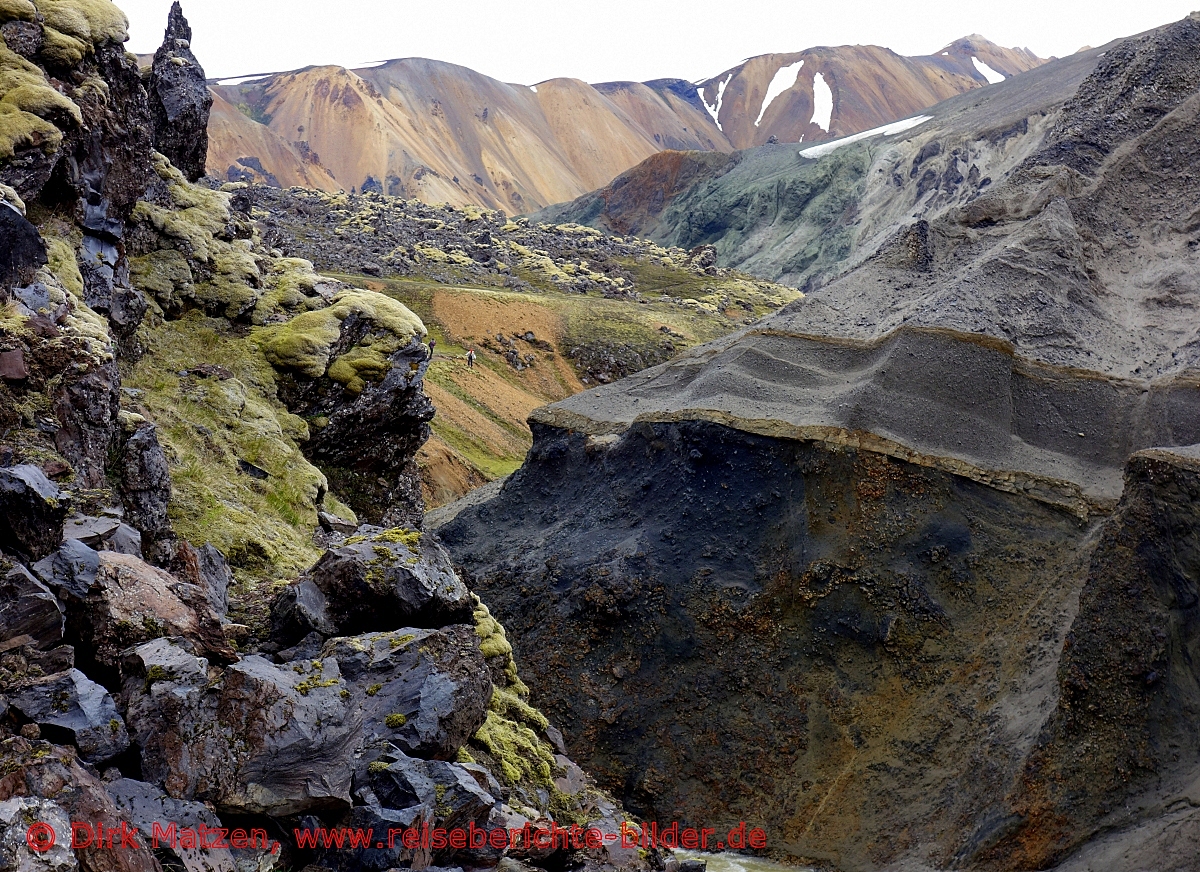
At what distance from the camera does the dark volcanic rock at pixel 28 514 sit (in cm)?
691

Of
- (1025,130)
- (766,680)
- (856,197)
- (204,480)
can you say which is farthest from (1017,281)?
(856,197)

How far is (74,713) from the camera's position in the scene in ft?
20.4

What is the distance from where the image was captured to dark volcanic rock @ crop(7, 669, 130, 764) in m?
6.09

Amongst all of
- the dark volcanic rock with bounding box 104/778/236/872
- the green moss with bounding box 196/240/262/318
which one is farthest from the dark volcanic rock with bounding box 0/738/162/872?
the green moss with bounding box 196/240/262/318

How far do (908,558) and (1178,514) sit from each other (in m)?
4.60

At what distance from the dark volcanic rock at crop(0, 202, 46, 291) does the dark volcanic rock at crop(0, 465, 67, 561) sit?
13.4 feet

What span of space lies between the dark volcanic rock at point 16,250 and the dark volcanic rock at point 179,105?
9.72 m

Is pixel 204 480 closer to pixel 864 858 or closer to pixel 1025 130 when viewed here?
pixel 864 858

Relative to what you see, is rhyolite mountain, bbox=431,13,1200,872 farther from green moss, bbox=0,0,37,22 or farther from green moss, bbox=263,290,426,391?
green moss, bbox=0,0,37,22

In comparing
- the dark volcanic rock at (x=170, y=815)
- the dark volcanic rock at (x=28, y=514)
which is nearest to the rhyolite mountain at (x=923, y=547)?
the dark volcanic rock at (x=170, y=815)

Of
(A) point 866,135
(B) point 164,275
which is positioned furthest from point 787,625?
(A) point 866,135

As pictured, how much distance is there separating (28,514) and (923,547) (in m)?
14.3

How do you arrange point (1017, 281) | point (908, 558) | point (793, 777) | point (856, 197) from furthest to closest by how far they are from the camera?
1. point (856, 197)
2. point (1017, 281)
3. point (908, 558)
4. point (793, 777)

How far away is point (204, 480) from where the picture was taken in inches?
521
